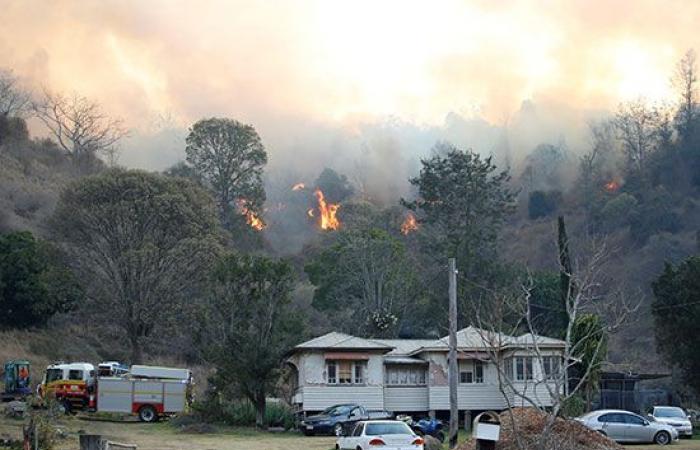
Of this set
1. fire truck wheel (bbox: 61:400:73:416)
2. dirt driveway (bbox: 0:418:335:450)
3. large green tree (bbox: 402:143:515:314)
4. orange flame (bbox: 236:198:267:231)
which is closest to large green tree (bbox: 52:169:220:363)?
fire truck wheel (bbox: 61:400:73:416)

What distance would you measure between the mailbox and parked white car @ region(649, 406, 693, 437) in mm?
22239

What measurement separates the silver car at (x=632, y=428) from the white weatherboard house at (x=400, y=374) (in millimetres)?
10197

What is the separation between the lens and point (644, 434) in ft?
132

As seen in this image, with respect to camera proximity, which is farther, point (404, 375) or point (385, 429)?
point (404, 375)

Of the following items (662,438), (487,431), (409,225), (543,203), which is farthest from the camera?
(543,203)

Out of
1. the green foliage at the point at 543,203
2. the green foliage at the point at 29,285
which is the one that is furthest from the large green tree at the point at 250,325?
the green foliage at the point at 543,203

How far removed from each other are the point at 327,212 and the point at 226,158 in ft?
97.8

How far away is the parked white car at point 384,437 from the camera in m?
30.4

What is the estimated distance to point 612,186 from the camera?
122000mm

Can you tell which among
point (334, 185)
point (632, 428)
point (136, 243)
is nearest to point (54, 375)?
point (136, 243)

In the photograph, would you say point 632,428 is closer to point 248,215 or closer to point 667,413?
point 667,413

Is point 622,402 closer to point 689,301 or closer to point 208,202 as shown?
point 689,301

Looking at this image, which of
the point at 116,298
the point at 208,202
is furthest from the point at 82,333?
the point at 208,202

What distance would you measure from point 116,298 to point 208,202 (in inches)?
A: 488
